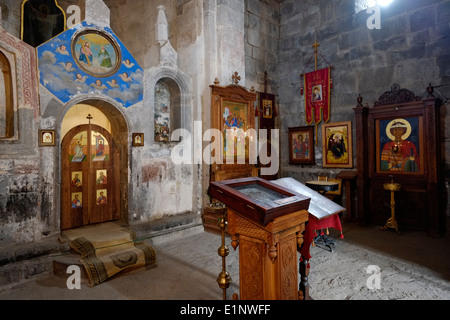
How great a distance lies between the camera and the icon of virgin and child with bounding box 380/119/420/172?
5.93m

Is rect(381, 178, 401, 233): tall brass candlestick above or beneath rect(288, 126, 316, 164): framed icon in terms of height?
beneath

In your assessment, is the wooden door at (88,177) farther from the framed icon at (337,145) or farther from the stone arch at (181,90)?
the framed icon at (337,145)

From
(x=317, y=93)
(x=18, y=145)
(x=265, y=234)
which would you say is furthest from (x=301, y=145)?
(x=18, y=145)

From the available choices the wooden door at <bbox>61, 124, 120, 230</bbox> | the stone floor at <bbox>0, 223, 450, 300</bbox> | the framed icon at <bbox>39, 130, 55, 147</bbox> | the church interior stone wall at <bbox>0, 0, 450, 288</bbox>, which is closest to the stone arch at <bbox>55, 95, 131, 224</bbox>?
the church interior stone wall at <bbox>0, 0, 450, 288</bbox>

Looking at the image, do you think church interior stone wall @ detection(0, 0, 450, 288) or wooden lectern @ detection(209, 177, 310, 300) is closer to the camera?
wooden lectern @ detection(209, 177, 310, 300)

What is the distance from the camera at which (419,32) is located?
605cm

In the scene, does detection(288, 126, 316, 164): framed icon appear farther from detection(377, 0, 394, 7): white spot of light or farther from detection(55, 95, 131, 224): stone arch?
detection(55, 95, 131, 224): stone arch

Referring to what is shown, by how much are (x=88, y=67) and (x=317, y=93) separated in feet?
18.8

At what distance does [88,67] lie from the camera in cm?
481

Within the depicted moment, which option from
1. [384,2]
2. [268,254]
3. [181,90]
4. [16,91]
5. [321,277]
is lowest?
[321,277]

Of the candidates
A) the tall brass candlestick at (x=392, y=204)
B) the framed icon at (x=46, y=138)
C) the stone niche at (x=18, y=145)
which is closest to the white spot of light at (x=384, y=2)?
the tall brass candlestick at (x=392, y=204)

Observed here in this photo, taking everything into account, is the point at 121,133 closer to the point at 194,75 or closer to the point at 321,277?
the point at 194,75

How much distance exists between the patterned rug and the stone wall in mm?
5302
